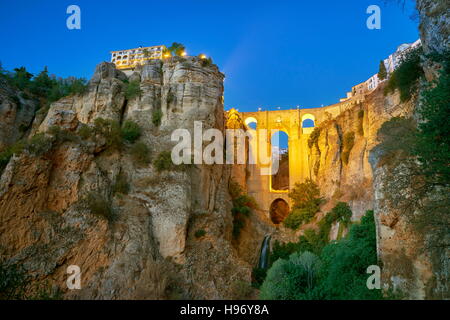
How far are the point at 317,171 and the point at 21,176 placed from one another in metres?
27.7

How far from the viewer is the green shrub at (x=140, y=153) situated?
78.4ft

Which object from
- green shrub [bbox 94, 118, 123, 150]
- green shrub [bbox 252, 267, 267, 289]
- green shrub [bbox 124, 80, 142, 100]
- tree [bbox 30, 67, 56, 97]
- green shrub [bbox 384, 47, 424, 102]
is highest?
tree [bbox 30, 67, 56, 97]

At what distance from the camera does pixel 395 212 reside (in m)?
13.8

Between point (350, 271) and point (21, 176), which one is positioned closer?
point (350, 271)

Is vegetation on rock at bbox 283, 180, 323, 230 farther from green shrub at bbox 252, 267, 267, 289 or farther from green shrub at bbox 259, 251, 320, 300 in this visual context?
green shrub at bbox 259, 251, 320, 300

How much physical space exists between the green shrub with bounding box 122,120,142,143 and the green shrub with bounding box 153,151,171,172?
9.57 feet

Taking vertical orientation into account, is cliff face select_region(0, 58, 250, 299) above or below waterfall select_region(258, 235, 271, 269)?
above

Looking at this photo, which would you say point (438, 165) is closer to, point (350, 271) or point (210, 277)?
point (350, 271)

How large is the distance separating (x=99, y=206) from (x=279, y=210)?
25161 millimetres

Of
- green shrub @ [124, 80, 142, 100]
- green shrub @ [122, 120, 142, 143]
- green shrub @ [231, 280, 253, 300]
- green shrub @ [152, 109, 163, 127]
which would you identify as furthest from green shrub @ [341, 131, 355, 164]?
green shrub @ [124, 80, 142, 100]

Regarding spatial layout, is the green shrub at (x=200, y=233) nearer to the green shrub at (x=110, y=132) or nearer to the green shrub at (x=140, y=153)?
the green shrub at (x=140, y=153)

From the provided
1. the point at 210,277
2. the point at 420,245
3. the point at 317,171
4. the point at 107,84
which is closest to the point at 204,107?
the point at 107,84

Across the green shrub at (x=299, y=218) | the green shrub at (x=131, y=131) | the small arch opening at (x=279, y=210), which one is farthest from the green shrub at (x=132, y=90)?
the small arch opening at (x=279, y=210)

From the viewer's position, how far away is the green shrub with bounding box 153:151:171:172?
77.4 feet
